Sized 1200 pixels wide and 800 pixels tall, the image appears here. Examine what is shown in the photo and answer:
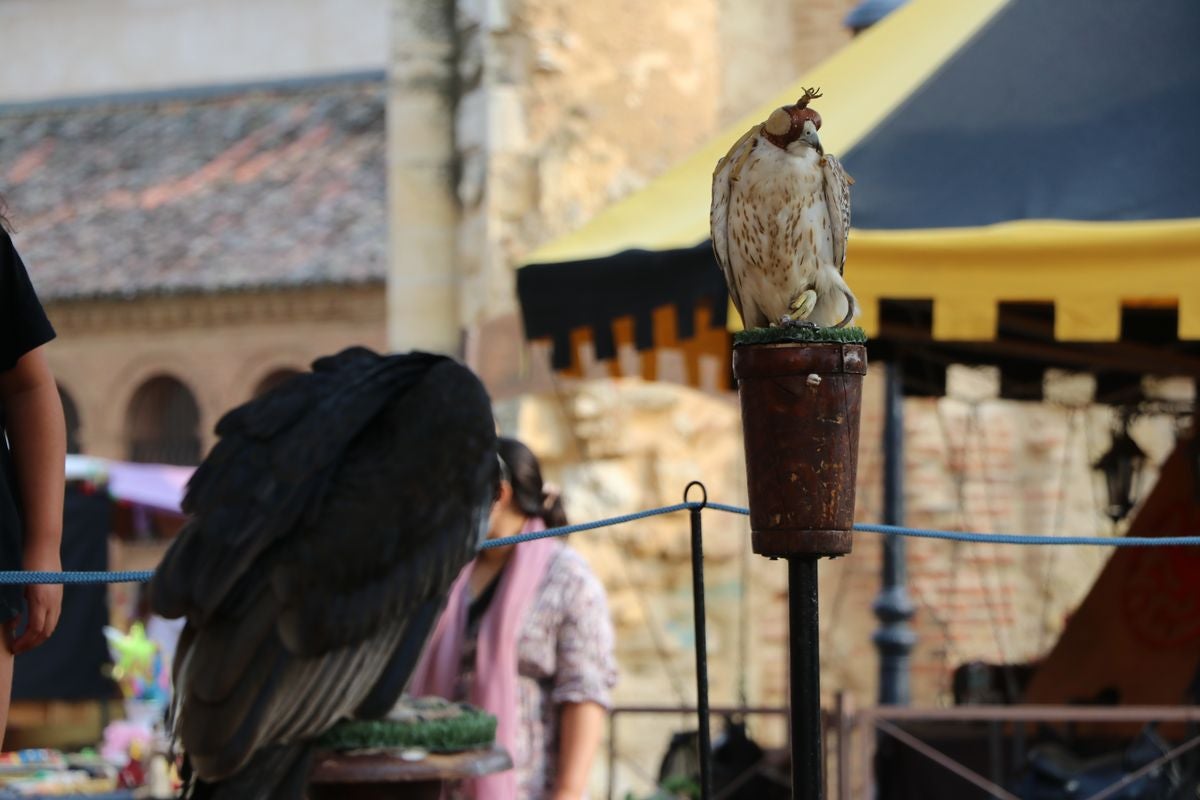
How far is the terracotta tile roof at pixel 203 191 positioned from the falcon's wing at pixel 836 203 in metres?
16.1

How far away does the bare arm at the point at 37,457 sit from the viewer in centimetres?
350

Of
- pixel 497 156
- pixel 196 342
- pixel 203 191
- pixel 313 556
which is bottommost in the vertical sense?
pixel 313 556

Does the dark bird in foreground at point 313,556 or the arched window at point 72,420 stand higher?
the arched window at point 72,420

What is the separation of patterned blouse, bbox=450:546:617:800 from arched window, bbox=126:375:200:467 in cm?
1727

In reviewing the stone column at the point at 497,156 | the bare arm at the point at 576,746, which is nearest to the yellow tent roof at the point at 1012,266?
the bare arm at the point at 576,746

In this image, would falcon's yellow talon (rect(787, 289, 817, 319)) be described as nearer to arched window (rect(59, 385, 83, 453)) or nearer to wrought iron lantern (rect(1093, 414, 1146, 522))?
wrought iron lantern (rect(1093, 414, 1146, 522))

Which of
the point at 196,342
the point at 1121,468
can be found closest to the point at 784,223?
the point at 1121,468

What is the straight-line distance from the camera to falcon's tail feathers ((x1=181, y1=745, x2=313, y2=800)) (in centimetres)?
370

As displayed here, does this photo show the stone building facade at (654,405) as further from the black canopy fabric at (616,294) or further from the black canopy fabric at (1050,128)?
the black canopy fabric at (1050,128)

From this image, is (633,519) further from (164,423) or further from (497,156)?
(164,423)

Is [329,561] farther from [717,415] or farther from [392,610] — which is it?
[717,415]

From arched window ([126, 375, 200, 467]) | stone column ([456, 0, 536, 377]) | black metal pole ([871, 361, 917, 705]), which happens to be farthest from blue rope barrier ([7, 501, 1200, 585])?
arched window ([126, 375, 200, 467])

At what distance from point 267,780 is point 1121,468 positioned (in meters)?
4.75

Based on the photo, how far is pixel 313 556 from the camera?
12.3 ft
